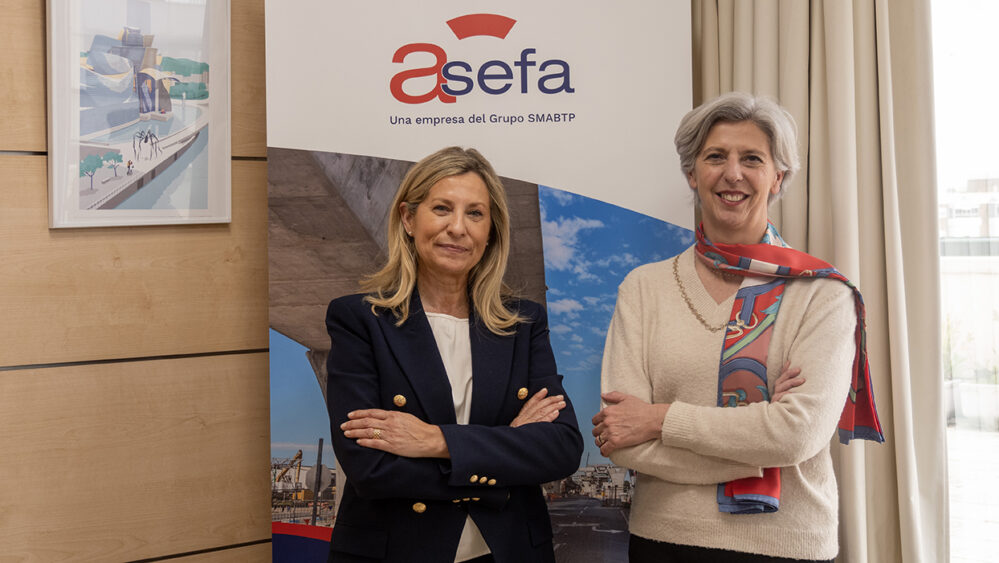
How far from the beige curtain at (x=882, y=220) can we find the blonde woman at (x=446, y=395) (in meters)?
1.10

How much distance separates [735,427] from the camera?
5.87ft

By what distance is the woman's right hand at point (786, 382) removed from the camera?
1.82m

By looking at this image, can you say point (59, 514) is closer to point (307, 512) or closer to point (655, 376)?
point (307, 512)

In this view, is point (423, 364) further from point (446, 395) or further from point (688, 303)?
point (688, 303)

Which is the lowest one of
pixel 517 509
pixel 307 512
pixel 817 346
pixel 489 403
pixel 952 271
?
pixel 307 512

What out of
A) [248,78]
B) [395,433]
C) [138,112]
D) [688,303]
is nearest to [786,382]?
[688,303]

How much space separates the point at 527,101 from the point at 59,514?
2.13 meters

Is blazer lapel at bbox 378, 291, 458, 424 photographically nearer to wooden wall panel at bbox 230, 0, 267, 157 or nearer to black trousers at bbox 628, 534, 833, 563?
black trousers at bbox 628, 534, 833, 563

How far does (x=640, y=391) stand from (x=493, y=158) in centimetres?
103

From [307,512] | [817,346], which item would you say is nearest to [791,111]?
[817,346]

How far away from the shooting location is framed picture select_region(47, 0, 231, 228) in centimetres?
249

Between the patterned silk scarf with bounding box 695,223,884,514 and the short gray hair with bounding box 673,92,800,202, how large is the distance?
197mm

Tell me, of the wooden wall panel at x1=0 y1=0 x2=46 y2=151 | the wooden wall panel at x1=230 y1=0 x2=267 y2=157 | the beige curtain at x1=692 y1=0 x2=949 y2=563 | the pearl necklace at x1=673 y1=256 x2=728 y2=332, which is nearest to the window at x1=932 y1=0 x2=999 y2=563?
the beige curtain at x1=692 y1=0 x2=949 y2=563

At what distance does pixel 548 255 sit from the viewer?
262 centimetres
